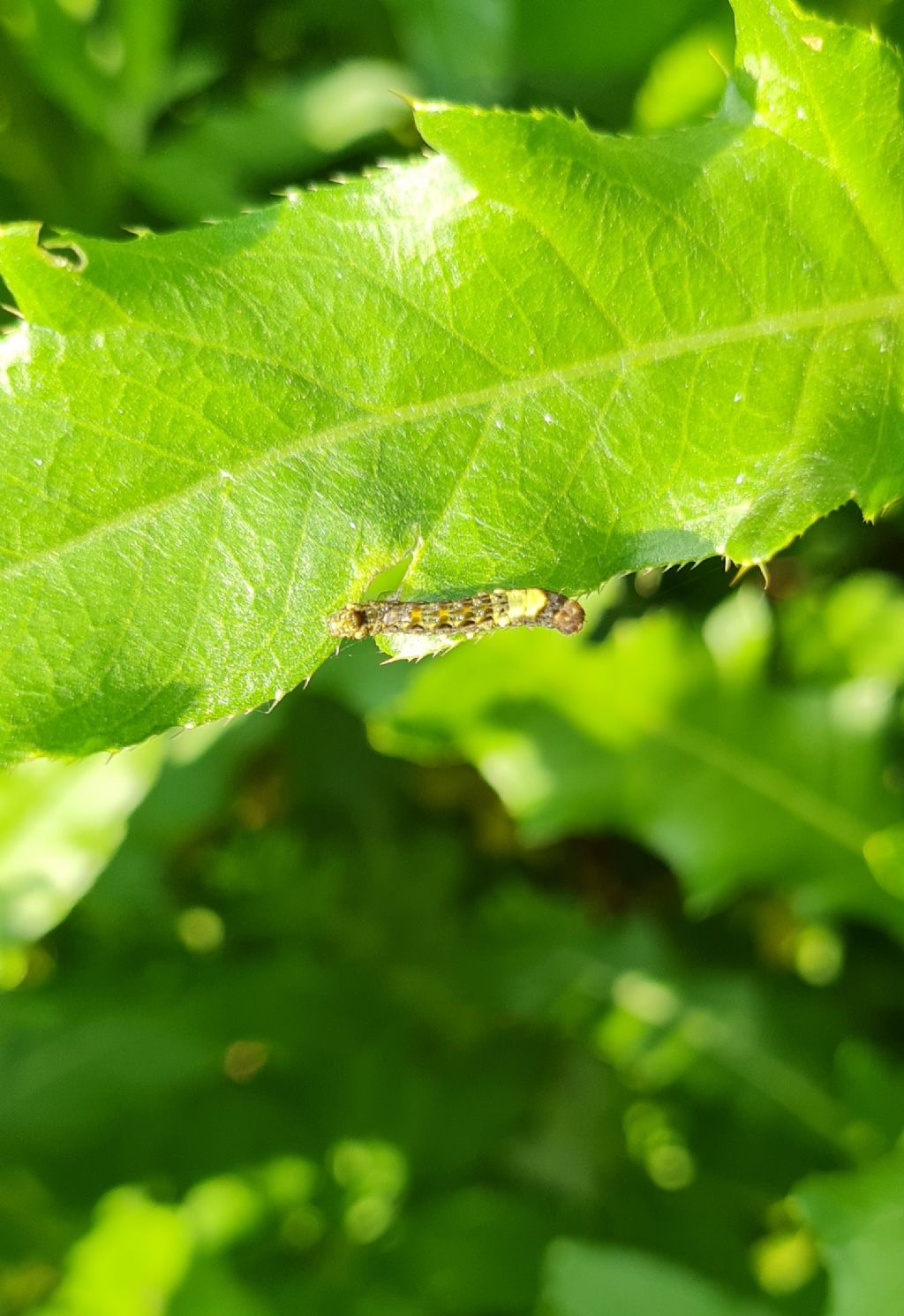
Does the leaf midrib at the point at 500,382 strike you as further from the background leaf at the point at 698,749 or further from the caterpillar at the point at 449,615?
the background leaf at the point at 698,749

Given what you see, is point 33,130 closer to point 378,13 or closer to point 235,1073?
point 378,13

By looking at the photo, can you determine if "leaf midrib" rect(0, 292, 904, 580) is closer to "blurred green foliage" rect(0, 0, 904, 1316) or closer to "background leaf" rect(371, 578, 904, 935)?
"blurred green foliage" rect(0, 0, 904, 1316)

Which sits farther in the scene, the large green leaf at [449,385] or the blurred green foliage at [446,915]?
the blurred green foliage at [446,915]

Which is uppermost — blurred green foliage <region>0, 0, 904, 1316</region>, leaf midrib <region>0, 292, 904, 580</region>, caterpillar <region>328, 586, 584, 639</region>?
leaf midrib <region>0, 292, 904, 580</region>

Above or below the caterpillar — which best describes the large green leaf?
above

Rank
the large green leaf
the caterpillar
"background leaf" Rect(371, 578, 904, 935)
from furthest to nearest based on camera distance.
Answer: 1. "background leaf" Rect(371, 578, 904, 935)
2. the caterpillar
3. the large green leaf

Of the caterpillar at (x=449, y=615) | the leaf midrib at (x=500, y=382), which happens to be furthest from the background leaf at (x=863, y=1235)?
A: the leaf midrib at (x=500, y=382)

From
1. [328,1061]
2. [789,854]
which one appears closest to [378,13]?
[789,854]

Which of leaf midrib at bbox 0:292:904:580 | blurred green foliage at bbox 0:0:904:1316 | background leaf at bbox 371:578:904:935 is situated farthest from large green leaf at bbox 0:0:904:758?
background leaf at bbox 371:578:904:935
